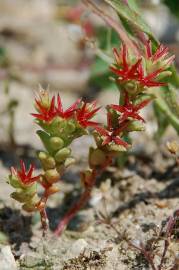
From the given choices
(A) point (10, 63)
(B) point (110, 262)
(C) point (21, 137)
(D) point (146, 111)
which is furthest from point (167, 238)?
(A) point (10, 63)

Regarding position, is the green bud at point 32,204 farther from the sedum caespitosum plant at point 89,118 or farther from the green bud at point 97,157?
the green bud at point 97,157

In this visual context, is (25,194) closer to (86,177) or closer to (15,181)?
(15,181)

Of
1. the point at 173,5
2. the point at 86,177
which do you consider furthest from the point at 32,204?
the point at 173,5

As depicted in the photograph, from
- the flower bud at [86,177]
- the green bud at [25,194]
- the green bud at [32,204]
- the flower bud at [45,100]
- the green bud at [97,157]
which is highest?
the flower bud at [45,100]

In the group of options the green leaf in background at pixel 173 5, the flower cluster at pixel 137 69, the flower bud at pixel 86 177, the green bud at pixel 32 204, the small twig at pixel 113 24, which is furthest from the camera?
the green leaf in background at pixel 173 5

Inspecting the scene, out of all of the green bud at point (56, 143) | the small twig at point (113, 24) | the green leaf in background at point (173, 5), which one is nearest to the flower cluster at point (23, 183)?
the green bud at point (56, 143)

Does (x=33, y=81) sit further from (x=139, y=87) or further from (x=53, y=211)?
(x=139, y=87)
